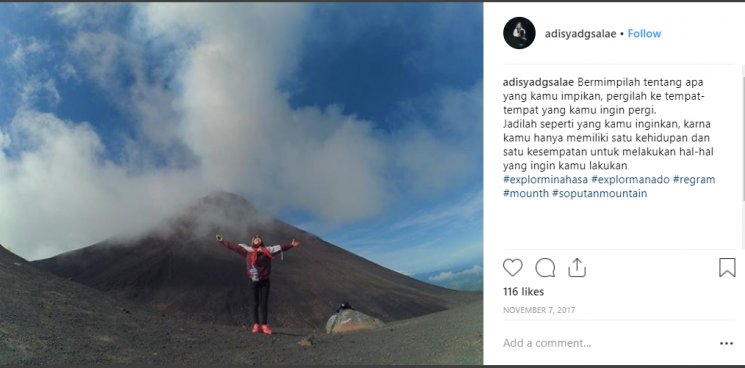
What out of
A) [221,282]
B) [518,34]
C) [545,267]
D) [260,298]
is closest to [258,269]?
[260,298]

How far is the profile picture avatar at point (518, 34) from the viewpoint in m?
8.03

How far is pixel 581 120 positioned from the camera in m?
7.95

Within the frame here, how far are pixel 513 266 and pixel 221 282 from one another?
41.4m

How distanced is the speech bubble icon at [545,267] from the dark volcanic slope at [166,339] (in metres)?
1.68

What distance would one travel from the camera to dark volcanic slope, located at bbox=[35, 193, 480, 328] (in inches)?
1667

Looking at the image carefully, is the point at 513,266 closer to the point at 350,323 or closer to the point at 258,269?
the point at 258,269

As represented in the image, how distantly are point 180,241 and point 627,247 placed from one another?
141ft

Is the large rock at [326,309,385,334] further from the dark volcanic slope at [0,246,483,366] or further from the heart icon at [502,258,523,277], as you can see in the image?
the heart icon at [502,258,523,277]

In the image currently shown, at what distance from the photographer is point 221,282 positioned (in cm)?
4525

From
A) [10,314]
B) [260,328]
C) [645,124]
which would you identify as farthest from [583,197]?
[10,314]

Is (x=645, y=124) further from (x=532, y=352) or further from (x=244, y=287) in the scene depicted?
(x=244, y=287)

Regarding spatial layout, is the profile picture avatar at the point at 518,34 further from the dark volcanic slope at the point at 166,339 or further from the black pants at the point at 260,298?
the black pants at the point at 260,298

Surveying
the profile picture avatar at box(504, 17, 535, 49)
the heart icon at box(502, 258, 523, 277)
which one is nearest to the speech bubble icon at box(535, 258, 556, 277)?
the heart icon at box(502, 258, 523, 277)

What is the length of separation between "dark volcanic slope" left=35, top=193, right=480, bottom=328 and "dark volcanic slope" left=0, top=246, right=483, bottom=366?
88.9 ft
